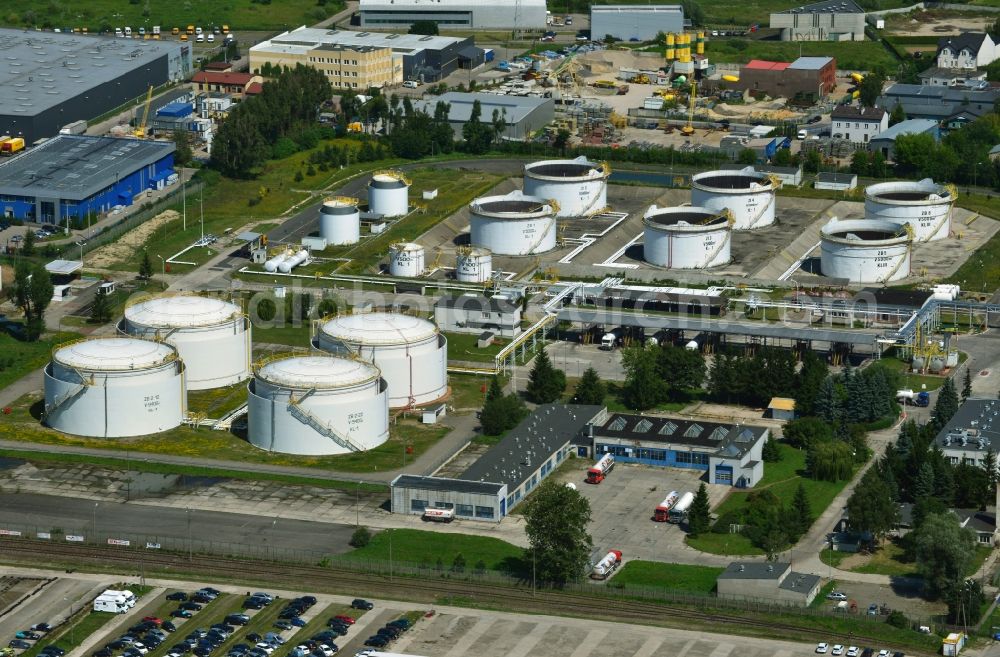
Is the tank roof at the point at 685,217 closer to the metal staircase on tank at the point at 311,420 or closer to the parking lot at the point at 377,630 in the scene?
the metal staircase on tank at the point at 311,420

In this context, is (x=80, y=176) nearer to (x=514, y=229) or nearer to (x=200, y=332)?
(x=514, y=229)

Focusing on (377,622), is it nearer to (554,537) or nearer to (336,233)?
(554,537)

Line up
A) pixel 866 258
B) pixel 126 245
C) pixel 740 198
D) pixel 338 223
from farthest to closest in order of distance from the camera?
pixel 740 198
pixel 338 223
pixel 126 245
pixel 866 258

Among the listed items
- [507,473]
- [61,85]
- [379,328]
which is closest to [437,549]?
[507,473]

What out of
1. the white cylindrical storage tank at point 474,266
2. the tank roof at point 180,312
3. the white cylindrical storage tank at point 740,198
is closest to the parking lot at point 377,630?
the tank roof at point 180,312

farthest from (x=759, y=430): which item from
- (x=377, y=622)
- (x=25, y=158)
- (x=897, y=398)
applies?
(x=25, y=158)

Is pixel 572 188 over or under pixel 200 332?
over
